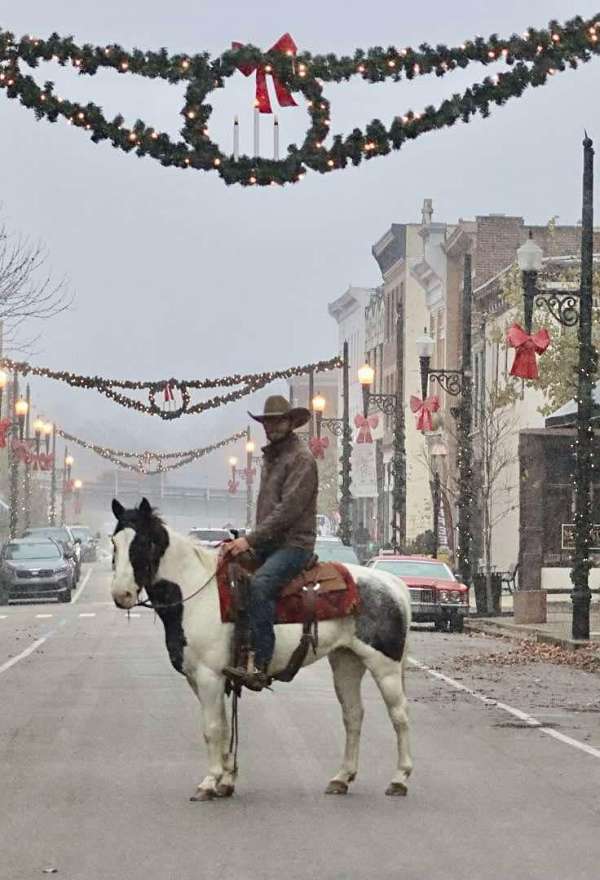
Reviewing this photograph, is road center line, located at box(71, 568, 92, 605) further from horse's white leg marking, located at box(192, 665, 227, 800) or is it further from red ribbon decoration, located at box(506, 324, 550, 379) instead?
horse's white leg marking, located at box(192, 665, 227, 800)

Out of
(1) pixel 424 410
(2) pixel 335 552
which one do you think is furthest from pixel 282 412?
(1) pixel 424 410

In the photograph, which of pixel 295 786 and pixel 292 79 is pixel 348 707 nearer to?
pixel 295 786

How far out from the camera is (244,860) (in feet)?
33.2

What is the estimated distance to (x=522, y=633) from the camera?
36906 millimetres

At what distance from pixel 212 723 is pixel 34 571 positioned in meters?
43.0

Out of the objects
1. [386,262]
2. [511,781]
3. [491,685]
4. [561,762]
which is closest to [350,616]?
[511,781]

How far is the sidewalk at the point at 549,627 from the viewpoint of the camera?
33188mm

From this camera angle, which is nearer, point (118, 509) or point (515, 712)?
point (118, 509)

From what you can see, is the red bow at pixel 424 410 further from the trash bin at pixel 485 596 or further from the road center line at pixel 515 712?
the road center line at pixel 515 712

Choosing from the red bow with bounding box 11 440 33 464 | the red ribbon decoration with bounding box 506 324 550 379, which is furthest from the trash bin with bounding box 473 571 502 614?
the red bow with bounding box 11 440 33 464

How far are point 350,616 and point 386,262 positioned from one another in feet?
289

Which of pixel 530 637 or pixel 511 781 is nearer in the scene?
pixel 511 781

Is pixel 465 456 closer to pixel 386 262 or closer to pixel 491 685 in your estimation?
pixel 491 685

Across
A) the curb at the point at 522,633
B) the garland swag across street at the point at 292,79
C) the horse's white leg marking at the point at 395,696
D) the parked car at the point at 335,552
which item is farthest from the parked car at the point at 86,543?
the horse's white leg marking at the point at 395,696
